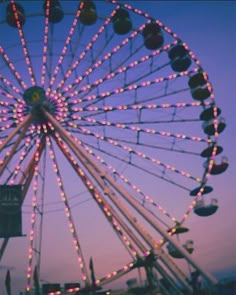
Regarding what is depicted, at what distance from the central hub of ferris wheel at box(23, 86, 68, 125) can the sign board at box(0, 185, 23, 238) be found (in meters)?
3.07

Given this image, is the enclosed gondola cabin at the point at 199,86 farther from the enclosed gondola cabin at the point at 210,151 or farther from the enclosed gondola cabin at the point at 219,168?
the enclosed gondola cabin at the point at 219,168

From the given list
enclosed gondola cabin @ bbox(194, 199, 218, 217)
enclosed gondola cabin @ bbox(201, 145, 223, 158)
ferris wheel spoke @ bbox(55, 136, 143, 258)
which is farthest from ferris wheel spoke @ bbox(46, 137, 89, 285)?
enclosed gondola cabin @ bbox(201, 145, 223, 158)

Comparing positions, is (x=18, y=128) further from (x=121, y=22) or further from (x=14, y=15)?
(x=121, y=22)

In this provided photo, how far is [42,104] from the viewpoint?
56.5 feet

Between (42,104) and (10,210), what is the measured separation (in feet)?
14.9

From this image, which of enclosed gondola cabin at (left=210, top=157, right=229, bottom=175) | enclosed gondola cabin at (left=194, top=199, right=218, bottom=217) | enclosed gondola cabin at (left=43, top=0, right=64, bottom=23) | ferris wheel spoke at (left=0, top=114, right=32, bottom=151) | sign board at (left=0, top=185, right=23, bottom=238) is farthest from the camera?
enclosed gondola cabin at (left=43, top=0, right=64, bottom=23)

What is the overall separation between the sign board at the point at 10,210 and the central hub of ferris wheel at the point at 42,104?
3072mm

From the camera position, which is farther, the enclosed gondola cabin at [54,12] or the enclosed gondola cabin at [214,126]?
the enclosed gondola cabin at [54,12]

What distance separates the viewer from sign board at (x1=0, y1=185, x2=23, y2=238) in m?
16.1

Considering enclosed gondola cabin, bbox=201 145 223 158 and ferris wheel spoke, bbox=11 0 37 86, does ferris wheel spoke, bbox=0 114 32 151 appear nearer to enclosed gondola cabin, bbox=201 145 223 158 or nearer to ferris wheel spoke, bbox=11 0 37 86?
ferris wheel spoke, bbox=11 0 37 86

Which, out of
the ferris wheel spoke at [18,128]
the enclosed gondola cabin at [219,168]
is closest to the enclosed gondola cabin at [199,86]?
the enclosed gondola cabin at [219,168]

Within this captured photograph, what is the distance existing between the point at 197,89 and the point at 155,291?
9241mm

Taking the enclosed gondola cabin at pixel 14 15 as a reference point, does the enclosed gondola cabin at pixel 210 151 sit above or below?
below

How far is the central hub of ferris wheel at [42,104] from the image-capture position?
673 inches
